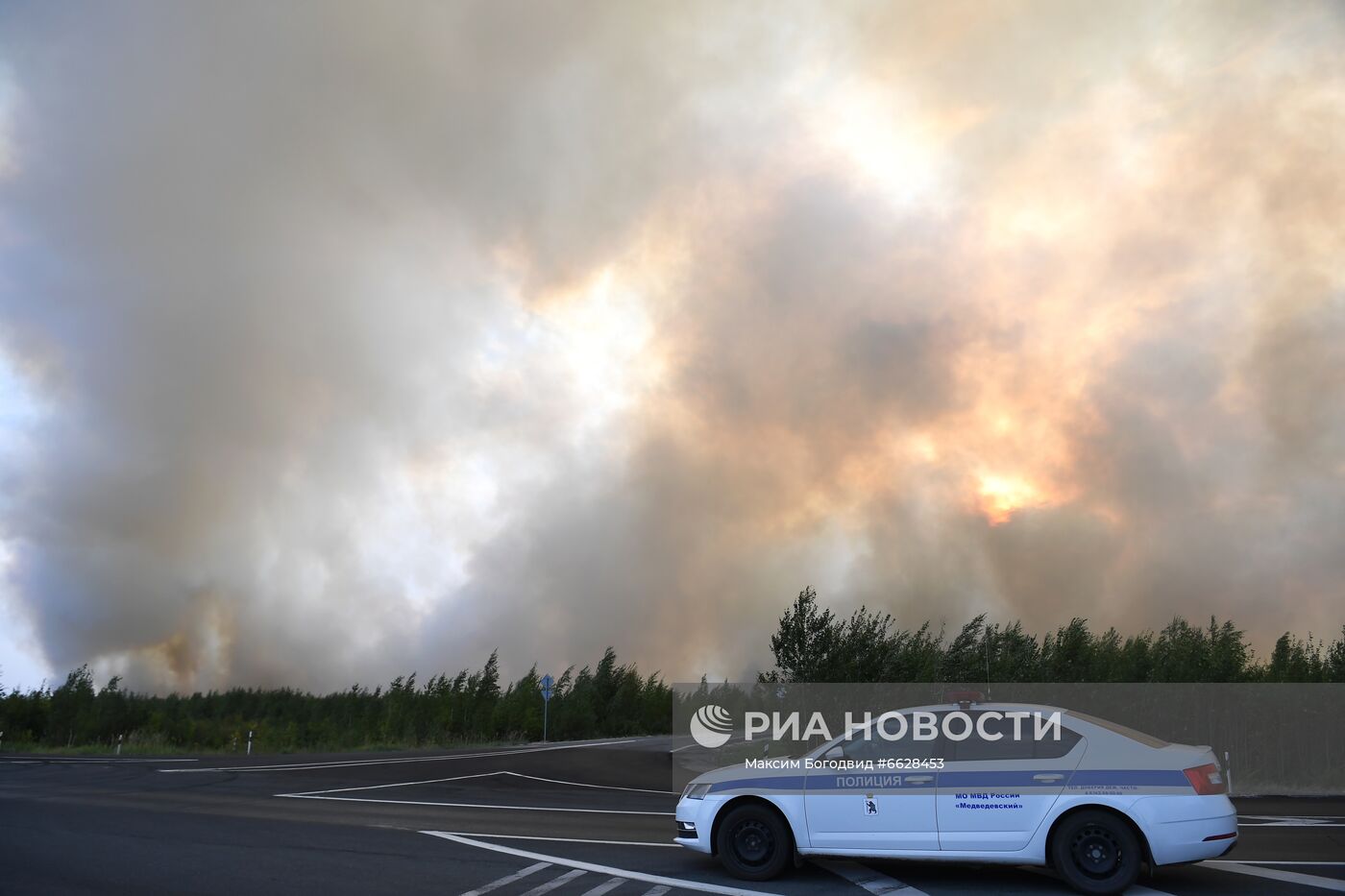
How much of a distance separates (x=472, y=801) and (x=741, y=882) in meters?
8.91

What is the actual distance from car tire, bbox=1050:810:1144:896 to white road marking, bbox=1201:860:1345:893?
1968 millimetres

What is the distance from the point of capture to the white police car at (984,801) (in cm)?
783

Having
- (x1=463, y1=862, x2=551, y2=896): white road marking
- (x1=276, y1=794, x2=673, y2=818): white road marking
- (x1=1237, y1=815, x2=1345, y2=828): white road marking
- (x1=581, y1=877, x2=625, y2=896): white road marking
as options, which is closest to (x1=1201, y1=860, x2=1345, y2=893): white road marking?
(x1=1237, y1=815, x2=1345, y2=828): white road marking

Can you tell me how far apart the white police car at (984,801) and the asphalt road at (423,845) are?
38 centimetres

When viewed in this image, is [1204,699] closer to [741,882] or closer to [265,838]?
[741,882]

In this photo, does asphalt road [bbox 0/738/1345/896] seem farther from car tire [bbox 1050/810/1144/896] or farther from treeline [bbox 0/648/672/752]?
treeline [bbox 0/648/672/752]

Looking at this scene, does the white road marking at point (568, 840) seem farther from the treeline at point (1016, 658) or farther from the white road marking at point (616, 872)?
the treeline at point (1016, 658)

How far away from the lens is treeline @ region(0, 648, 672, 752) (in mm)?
45156

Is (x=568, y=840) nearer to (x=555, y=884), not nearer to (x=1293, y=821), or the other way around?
(x=555, y=884)

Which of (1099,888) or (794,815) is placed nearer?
(1099,888)

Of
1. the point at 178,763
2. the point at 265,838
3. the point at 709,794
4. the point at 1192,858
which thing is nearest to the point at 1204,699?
the point at 1192,858

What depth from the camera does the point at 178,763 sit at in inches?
957

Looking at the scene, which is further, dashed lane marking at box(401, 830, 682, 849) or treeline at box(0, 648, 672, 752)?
treeline at box(0, 648, 672, 752)

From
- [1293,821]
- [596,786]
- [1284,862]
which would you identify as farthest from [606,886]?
[596,786]
